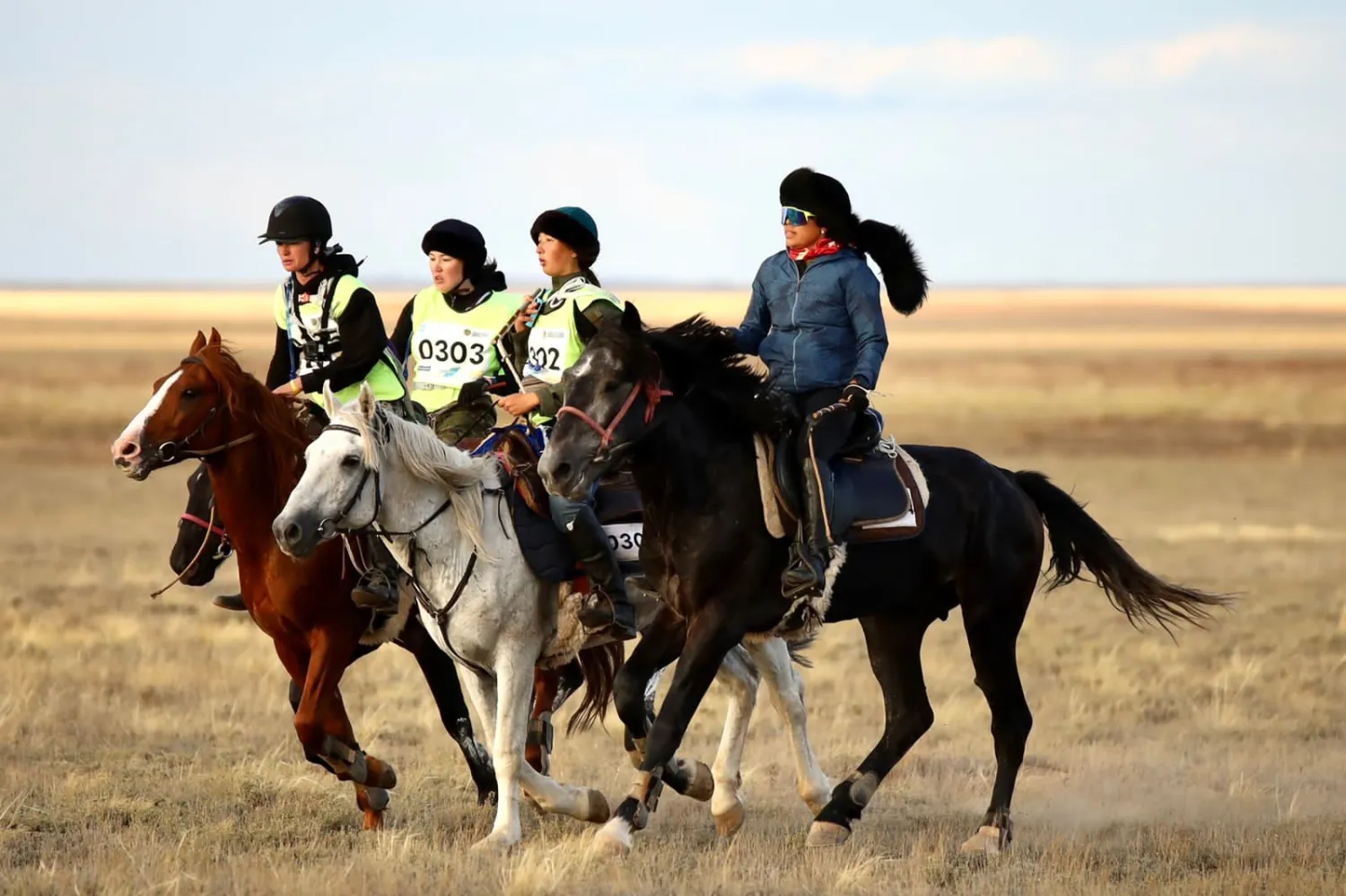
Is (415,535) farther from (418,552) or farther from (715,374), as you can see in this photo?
(715,374)

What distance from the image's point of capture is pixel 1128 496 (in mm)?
31812

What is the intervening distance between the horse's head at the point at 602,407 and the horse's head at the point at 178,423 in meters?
1.89

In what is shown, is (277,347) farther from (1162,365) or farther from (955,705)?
(1162,365)

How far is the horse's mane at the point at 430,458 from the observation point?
829 cm

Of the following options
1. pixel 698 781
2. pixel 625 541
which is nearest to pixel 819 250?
pixel 625 541

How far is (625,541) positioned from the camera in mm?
9305

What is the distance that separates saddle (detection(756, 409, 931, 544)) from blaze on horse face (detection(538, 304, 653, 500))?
725 millimetres

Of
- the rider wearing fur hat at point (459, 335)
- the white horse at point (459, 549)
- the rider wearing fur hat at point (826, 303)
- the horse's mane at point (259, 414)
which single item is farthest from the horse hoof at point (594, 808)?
the horse's mane at point (259, 414)

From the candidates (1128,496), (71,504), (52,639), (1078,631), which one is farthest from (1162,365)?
(52,639)

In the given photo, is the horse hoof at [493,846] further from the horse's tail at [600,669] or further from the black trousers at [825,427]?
the black trousers at [825,427]

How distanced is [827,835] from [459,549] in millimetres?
2258

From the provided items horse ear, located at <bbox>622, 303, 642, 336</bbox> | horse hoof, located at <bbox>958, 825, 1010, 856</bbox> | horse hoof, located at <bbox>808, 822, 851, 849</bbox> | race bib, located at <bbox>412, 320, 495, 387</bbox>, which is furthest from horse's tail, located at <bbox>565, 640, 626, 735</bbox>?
horse ear, located at <bbox>622, 303, 642, 336</bbox>

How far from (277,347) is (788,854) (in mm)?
3810

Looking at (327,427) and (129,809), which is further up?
(327,427)
